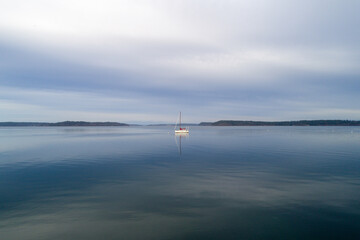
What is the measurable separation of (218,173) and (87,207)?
1013 cm

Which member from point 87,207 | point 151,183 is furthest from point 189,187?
point 87,207

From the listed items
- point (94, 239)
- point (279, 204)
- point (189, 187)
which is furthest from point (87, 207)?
point (279, 204)

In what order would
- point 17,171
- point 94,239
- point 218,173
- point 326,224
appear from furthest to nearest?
point 17,171
point 218,173
point 326,224
point 94,239

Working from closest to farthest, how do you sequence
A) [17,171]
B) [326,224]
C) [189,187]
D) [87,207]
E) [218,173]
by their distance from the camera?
[326,224] → [87,207] → [189,187] → [218,173] → [17,171]

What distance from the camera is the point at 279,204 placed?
11445 mm

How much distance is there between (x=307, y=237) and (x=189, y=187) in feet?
23.5

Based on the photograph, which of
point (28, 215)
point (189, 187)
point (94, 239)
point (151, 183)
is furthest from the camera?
point (151, 183)

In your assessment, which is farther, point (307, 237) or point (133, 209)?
point (133, 209)

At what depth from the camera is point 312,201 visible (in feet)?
38.8

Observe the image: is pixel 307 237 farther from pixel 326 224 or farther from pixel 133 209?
pixel 133 209

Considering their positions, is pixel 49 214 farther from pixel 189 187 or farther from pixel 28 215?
pixel 189 187

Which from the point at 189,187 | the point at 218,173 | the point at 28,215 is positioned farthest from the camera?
the point at 218,173

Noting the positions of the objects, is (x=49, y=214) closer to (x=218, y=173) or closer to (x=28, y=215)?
(x=28, y=215)

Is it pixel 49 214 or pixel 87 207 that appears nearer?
pixel 49 214
